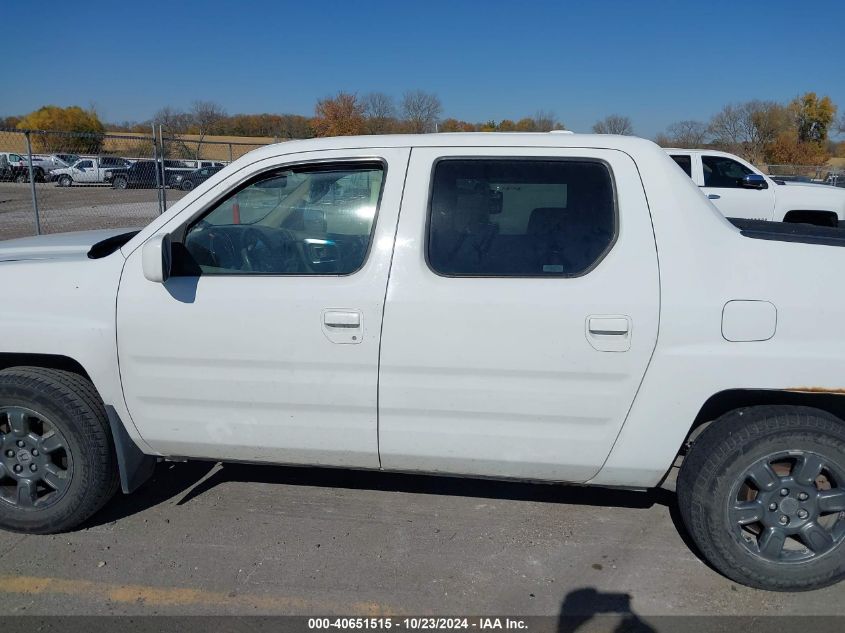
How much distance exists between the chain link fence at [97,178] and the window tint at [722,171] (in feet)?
25.1

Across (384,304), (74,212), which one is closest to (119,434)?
(384,304)

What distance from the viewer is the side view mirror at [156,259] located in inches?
113

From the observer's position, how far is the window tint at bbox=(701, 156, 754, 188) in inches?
454

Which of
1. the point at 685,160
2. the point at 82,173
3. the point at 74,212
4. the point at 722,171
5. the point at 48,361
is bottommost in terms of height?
the point at 48,361

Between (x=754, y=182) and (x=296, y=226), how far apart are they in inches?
393

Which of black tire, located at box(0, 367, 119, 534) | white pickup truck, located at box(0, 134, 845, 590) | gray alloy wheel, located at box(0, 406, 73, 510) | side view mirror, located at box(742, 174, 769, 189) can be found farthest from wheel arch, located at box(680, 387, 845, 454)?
side view mirror, located at box(742, 174, 769, 189)

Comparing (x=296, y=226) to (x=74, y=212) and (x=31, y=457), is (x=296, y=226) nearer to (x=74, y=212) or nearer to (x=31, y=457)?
(x=31, y=457)

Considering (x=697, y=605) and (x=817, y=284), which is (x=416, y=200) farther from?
(x=697, y=605)

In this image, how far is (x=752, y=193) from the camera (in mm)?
11273

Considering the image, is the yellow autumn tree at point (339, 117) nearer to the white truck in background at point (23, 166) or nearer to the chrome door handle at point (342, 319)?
the white truck in background at point (23, 166)

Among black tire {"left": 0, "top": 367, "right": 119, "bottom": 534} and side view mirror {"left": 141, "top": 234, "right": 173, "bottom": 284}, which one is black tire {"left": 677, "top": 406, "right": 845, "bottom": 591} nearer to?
side view mirror {"left": 141, "top": 234, "right": 173, "bottom": 284}

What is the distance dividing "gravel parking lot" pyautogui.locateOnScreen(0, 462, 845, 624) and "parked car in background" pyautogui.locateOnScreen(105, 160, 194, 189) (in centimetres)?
1064

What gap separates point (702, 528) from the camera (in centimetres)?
292

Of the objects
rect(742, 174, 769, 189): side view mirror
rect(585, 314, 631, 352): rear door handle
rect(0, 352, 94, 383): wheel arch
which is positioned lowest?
rect(0, 352, 94, 383): wheel arch
